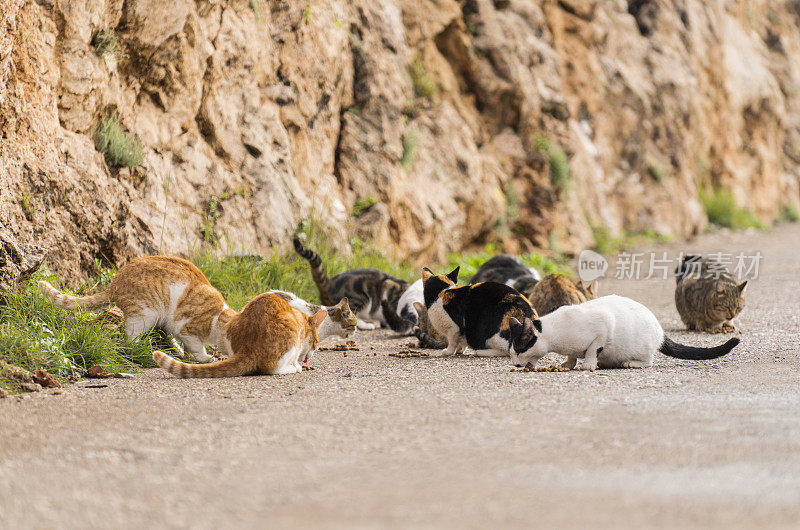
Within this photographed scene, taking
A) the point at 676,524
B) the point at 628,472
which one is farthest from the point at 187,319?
the point at 676,524

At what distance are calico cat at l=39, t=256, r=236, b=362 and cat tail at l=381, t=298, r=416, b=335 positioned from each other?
109 inches

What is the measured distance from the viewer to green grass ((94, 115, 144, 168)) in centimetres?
877

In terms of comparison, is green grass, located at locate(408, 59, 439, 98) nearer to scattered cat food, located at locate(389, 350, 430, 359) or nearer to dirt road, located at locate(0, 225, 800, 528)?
scattered cat food, located at locate(389, 350, 430, 359)

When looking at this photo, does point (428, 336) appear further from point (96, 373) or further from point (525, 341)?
point (96, 373)

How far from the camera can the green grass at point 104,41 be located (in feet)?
29.2

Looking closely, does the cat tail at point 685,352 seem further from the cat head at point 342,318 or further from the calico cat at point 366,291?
the calico cat at point 366,291

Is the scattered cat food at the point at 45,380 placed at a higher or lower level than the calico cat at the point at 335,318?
lower

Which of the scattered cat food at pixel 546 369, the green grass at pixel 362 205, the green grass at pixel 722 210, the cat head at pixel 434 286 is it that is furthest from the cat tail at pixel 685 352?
the green grass at pixel 722 210

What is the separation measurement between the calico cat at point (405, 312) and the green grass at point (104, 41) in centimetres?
388

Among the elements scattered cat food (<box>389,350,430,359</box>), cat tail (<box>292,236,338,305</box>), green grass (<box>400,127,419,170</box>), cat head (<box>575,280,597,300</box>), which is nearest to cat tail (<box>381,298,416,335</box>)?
cat tail (<box>292,236,338,305</box>)

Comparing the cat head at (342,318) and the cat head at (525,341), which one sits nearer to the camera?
the cat head at (525,341)

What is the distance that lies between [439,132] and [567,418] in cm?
1115

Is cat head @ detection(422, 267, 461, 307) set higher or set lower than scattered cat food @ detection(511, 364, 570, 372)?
higher

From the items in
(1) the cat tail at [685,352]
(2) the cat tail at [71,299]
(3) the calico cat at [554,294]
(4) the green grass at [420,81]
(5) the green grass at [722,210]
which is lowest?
(1) the cat tail at [685,352]
